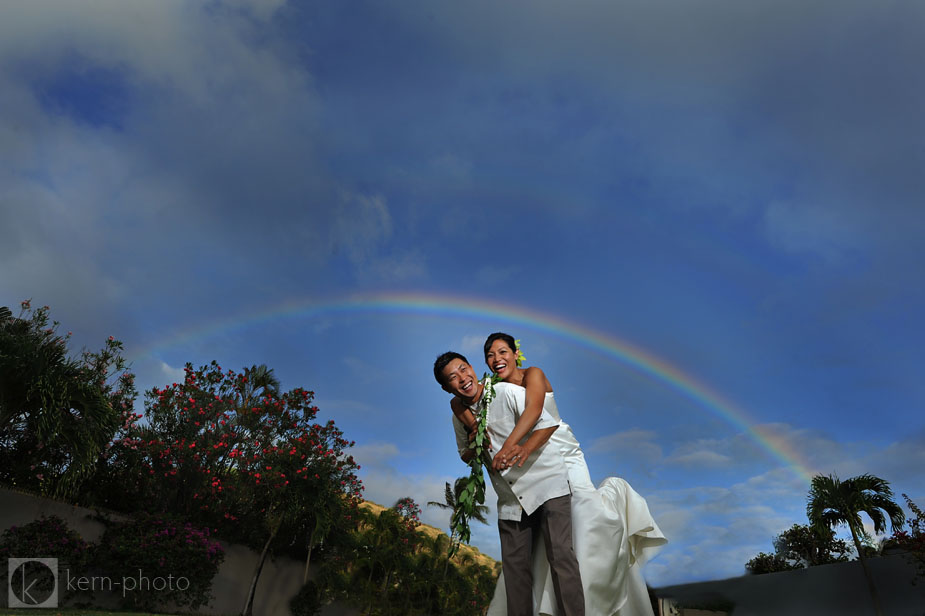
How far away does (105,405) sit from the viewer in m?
10.5

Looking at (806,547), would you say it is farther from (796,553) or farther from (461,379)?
(461,379)

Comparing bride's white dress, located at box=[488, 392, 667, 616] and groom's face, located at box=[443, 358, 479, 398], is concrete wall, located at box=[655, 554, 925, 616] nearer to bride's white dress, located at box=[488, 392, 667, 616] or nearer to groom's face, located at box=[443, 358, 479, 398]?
bride's white dress, located at box=[488, 392, 667, 616]

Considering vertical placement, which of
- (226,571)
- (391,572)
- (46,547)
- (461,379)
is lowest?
(46,547)

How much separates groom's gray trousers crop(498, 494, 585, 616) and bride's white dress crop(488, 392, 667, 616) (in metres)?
0.14

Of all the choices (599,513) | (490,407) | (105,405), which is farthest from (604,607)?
(105,405)

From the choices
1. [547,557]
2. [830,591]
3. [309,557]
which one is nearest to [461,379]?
[547,557]

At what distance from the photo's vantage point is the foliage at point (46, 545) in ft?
39.0

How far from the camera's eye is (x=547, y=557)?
11.1ft

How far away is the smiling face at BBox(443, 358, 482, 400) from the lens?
370cm

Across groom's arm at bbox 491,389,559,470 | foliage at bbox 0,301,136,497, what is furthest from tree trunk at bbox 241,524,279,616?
groom's arm at bbox 491,389,559,470

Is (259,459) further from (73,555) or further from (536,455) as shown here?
(536,455)

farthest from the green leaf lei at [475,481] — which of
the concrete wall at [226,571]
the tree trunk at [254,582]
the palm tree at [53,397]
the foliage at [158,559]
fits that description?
the tree trunk at [254,582]

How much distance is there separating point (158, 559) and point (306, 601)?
8709 mm

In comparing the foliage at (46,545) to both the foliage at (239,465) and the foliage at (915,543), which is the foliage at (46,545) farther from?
the foliage at (915,543)
